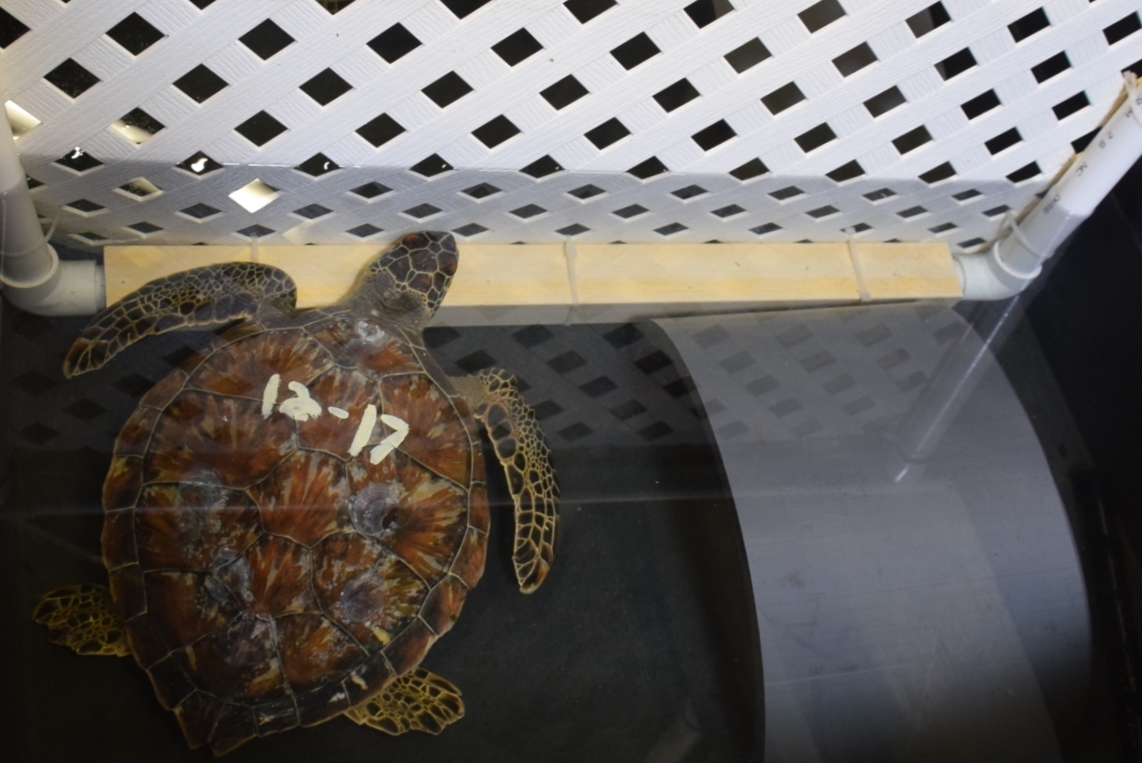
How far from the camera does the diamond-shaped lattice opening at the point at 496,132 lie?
1258 mm

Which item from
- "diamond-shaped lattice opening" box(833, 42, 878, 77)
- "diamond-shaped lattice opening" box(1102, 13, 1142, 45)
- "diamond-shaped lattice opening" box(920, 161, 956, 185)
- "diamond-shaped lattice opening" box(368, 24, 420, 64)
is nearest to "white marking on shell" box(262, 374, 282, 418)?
"diamond-shaped lattice opening" box(368, 24, 420, 64)

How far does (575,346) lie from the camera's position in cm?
141

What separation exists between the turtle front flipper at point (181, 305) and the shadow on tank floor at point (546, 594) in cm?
3

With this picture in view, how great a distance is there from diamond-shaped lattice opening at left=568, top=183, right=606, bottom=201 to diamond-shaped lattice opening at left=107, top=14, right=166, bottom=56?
0.56 m

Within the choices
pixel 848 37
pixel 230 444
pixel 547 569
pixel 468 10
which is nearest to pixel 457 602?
pixel 547 569

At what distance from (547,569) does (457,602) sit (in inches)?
5.6

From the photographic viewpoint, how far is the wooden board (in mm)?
1301

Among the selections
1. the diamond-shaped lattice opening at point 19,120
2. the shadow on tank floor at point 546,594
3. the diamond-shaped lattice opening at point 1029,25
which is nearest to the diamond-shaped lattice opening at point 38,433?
the shadow on tank floor at point 546,594

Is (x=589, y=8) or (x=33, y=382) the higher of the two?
(x=589, y=8)

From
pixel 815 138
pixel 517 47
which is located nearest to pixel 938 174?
pixel 815 138

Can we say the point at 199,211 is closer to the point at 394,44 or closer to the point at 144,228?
the point at 144,228

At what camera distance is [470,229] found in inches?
54.1

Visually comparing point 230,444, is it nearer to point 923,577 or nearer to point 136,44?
point 136,44

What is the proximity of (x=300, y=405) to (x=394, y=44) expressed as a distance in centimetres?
49
